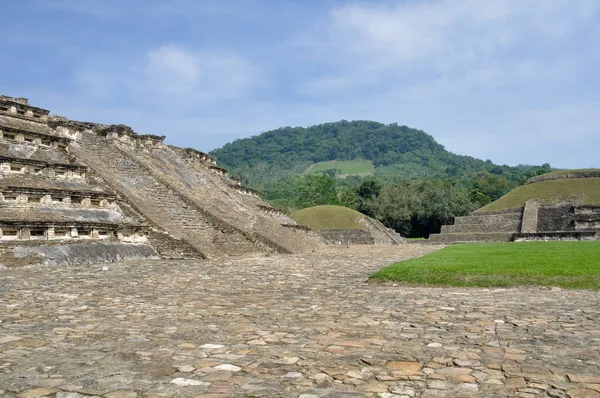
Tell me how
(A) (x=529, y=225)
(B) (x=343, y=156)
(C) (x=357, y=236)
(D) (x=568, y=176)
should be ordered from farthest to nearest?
(B) (x=343, y=156)
(D) (x=568, y=176)
(C) (x=357, y=236)
(A) (x=529, y=225)

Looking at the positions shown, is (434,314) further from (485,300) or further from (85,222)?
(85,222)

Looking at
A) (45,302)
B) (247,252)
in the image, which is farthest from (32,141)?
(45,302)

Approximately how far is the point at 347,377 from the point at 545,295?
565 cm

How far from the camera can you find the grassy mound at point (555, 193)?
1690 inches

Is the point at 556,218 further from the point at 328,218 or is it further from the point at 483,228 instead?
the point at 328,218

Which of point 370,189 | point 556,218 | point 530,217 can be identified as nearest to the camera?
point 556,218

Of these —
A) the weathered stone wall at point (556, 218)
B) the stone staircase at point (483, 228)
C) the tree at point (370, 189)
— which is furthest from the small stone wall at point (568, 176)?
the tree at point (370, 189)

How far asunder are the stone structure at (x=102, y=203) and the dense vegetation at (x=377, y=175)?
1435 inches

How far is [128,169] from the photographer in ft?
67.1

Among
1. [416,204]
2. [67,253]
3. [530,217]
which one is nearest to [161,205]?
[67,253]

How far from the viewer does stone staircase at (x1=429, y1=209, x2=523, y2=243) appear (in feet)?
113

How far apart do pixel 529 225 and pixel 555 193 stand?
1253 centimetres

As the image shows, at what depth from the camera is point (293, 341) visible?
5258 mm

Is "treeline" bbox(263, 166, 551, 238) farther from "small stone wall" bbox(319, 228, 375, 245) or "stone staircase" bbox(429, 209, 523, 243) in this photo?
"small stone wall" bbox(319, 228, 375, 245)
